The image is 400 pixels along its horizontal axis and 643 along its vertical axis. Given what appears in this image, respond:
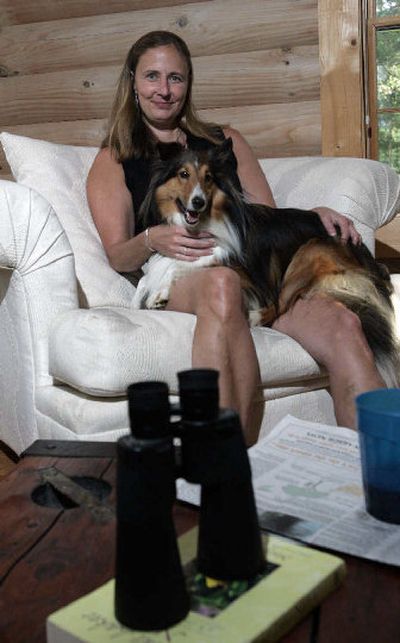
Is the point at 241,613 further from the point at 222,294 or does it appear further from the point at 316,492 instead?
the point at 222,294

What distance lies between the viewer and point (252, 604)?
0.74 metres

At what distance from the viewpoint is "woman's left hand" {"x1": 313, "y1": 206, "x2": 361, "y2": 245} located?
2.29 meters

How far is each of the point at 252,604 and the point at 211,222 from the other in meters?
1.60

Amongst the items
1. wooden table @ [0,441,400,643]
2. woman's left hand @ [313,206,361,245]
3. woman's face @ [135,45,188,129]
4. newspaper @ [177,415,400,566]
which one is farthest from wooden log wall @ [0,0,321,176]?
wooden table @ [0,441,400,643]

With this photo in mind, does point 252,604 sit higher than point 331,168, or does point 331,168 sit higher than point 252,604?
point 331,168

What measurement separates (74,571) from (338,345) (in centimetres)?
120

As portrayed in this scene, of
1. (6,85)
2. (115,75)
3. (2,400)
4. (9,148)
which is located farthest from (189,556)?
Result: (6,85)

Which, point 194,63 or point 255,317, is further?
point 194,63

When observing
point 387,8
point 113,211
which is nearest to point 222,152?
point 113,211

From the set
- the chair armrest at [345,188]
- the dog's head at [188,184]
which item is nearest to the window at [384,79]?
the chair armrest at [345,188]

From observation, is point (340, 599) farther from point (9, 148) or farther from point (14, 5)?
point (14, 5)

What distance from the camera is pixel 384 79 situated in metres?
3.16

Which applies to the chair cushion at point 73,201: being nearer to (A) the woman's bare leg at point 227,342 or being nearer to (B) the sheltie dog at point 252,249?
(B) the sheltie dog at point 252,249

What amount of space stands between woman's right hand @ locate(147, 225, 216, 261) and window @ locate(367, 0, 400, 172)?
4.37 ft
